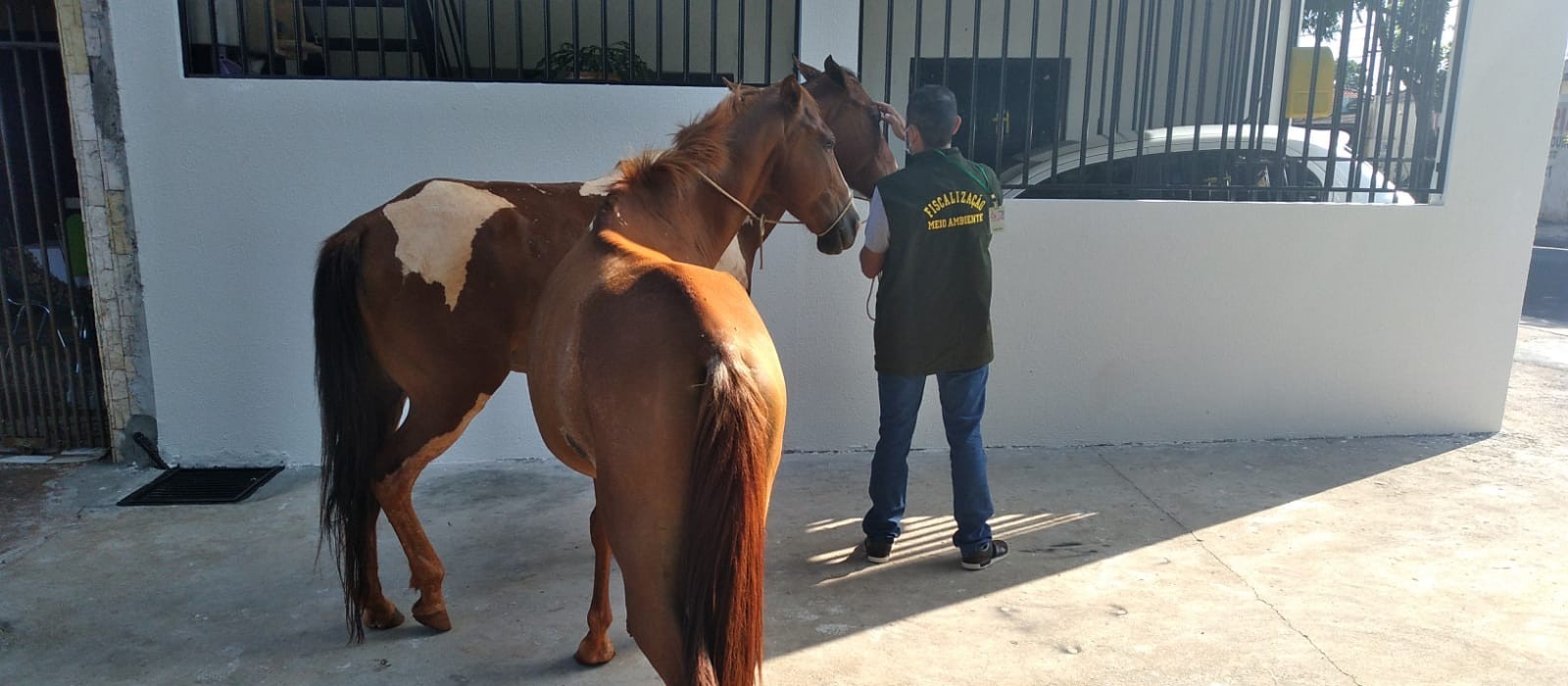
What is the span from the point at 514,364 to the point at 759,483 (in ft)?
5.69

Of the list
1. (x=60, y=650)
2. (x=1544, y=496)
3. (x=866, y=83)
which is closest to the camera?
(x=60, y=650)

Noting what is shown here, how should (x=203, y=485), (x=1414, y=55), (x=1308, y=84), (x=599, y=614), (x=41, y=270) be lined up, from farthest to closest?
(x=1308, y=84) → (x=1414, y=55) → (x=41, y=270) → (x=203, y=485) → (x=599, y=614)

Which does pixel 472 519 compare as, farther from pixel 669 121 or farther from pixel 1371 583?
pixel 1371 583

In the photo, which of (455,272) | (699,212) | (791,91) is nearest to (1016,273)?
(791,91)

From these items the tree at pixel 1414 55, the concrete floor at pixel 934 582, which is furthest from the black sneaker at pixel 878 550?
the tree at pixel 1414 55

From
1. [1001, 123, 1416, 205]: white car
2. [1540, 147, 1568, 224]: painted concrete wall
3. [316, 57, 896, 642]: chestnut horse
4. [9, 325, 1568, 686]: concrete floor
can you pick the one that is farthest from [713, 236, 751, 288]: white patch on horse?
[1540, 147, 1568, 224]: painted concrete wall

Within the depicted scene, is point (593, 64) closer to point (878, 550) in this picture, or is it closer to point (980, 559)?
point (878, 550)

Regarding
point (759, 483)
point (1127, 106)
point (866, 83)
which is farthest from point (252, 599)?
point (1127, 106)

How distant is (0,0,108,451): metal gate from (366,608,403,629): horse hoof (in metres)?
2.83

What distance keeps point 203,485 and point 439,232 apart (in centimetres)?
240

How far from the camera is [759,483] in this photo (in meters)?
1.88

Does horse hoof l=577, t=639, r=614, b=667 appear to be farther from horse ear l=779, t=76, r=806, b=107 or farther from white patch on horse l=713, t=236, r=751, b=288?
horse ear l=779, t=76, r=806, b=107

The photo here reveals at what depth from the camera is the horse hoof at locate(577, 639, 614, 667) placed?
2.95 metres

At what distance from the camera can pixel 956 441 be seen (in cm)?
370
